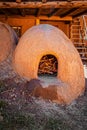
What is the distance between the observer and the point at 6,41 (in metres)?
9.40

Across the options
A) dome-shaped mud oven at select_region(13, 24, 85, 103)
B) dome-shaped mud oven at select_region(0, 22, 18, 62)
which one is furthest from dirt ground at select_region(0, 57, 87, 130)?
dome-shaped mud oven at select_region(0, 22, 18, 62)

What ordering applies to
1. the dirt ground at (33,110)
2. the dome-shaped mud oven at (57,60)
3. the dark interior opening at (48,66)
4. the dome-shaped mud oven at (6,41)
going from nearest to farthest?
the dirt ground at (33,110), the dome-shaped mud oven at (57,60), the dark interior opening at (48,66), the dome-shaped mud oven at (6,41)

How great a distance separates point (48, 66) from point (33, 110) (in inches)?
93.9

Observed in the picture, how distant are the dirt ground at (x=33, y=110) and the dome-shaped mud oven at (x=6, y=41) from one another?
42.2 inches

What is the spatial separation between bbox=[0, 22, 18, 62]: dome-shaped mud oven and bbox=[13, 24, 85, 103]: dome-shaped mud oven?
743 millimetres

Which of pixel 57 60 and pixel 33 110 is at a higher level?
pixel 57 60

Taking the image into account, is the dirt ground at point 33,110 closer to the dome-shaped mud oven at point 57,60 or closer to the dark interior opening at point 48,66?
the dome-shaped mud oven at point 57,60

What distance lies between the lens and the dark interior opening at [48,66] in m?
8.95

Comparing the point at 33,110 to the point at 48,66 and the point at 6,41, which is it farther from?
the point at 6,41

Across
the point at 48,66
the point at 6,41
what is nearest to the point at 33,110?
the point at 48,66

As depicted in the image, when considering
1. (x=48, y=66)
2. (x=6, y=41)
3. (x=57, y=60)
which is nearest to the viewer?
(x=57, y=60)

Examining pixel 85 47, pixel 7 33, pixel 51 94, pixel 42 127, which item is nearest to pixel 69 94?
pixel 51 94

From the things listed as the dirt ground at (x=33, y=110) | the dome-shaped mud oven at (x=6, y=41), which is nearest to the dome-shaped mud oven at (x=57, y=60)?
the dirt ground at (x=33, y=110)

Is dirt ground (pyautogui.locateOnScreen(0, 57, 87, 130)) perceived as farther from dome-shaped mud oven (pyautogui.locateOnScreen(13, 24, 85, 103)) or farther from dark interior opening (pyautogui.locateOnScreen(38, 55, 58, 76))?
dark interior opening (pyautogui.locateOnScreen(38, 55, 58, 76))
